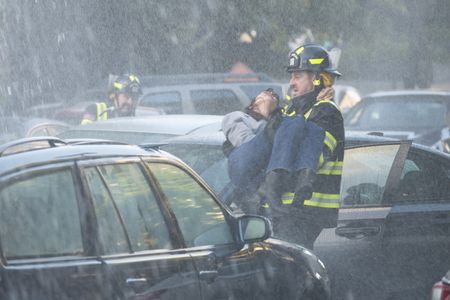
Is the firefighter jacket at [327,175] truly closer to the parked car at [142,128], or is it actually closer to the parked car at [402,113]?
the parked car at [142,128]

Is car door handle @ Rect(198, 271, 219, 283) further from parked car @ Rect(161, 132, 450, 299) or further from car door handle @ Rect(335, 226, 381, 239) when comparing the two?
car door handle @ Rect(335, 226, 381, 239)

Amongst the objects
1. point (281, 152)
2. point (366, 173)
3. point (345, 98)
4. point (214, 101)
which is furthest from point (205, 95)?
point (345, 98)

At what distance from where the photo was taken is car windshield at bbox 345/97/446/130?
48.3ft

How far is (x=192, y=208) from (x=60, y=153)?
888mm

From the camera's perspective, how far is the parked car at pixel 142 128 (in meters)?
8.12

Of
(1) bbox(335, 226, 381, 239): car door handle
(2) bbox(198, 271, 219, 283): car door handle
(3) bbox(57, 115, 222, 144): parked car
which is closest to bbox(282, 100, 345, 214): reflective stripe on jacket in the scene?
(1) bbox(335, 226, 381, 239): car door handle

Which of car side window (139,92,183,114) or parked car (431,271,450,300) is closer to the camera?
parked car (431,271,450,300)

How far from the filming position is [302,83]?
5.97 meters

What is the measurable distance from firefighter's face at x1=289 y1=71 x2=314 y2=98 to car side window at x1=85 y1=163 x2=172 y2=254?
6.51 ft

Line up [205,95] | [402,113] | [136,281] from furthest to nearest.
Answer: [205,95]
[402,113]
[136,281]

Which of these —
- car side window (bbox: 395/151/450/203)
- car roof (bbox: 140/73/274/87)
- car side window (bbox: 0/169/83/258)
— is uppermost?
car side window (bbox: 0/169/83/258)

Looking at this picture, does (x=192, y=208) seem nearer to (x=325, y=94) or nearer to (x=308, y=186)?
(x=308, y=186)

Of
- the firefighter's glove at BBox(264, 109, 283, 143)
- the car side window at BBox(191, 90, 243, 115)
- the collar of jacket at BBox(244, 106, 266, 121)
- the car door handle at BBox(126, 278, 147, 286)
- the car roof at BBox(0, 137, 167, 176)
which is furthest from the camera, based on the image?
the car side window at BBox(191, 90, 243, 115)

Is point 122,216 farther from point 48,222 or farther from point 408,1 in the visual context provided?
point 408,1
